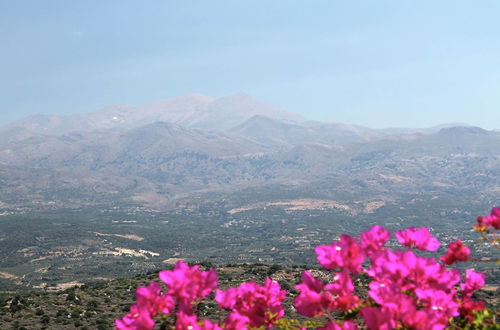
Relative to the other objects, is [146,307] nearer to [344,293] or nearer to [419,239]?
[344,293]

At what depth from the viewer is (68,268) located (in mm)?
154750

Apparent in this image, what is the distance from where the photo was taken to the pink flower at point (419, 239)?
4.46 meters

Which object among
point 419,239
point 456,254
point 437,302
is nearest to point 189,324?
point 437,302

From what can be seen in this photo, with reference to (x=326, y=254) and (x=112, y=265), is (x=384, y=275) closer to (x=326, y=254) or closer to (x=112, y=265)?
(x=326, y=254)

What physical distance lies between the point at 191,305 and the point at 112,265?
167m

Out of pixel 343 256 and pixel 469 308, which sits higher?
pixel 343 256

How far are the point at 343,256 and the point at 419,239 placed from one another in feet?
2.85

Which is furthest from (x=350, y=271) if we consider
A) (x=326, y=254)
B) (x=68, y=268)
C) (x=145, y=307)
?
(x=68, y=268)

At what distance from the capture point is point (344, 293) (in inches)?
162

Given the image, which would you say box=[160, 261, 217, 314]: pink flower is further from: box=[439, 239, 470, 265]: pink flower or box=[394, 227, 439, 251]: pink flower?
box=[439, 239, 470, 265]: pink flower

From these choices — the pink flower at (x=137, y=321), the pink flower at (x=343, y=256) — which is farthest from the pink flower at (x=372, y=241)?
the pink flower at (x=137, y=321)

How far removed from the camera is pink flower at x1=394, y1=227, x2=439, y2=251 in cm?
446

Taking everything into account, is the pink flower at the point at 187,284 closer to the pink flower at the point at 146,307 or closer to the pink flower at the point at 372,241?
the pink flower at the point at 146,307

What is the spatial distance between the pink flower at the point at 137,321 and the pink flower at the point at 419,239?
240cm
